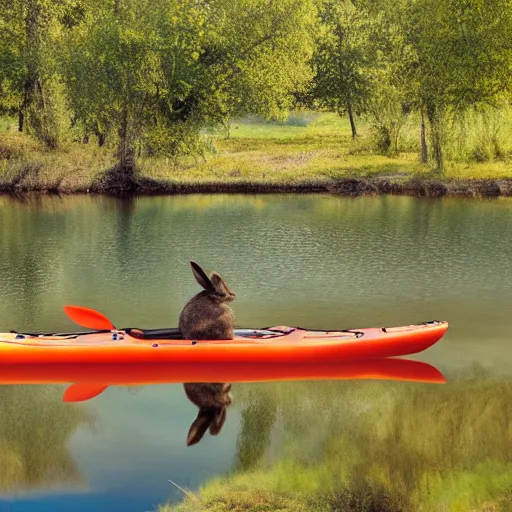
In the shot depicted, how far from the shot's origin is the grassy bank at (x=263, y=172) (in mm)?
35062

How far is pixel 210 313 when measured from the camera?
13.9m

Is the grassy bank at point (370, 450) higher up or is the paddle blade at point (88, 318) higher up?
the paddle blade at point (88, 318)

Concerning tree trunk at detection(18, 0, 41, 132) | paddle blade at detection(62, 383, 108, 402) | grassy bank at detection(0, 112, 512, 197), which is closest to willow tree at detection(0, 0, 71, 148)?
tree trunk at detection(18, 0, 41, 132)

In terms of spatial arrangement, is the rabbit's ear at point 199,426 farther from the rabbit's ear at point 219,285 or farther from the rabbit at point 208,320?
the rabbit's ear at point 219,285

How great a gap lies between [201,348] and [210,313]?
47 centimetres

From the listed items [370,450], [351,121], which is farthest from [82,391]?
[351,121]

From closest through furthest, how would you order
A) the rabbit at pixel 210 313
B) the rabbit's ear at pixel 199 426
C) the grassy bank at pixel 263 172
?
the rabbit's ear at pixel 199 426 < the rabbit at pixel 210 313 < the grassy bank at pixel 263 172

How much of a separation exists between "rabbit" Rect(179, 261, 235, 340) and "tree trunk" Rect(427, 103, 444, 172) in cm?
2328

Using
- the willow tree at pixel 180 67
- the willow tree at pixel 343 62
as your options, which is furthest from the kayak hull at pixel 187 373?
the willow tree at pixel 343 62

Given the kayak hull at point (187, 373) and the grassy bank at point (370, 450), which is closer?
the grassy bank at point (370, 450)

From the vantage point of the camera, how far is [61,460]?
11.3m

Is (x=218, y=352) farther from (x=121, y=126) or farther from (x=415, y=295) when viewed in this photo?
(x=121, y=126)

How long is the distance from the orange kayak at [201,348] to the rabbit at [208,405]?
0.37m

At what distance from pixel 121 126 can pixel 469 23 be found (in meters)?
12.1
